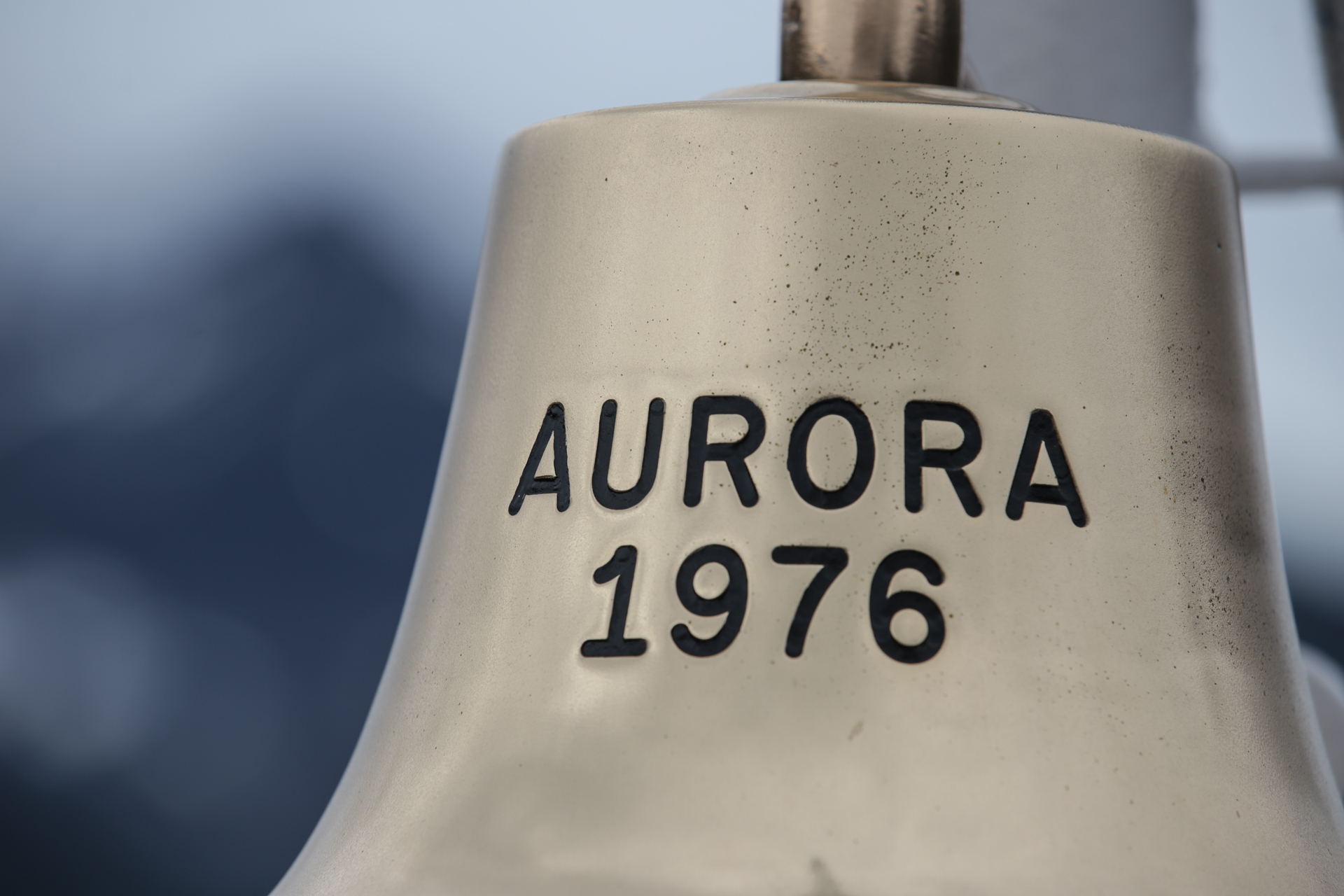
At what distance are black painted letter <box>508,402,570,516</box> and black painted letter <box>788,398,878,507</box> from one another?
7 cm

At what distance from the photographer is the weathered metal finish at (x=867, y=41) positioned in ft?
1.38

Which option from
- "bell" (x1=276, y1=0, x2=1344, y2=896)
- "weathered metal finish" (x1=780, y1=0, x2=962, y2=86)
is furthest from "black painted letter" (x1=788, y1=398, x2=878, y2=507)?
"weathered metal finish" (x1=780, y1=0, x2=962, y2=86)

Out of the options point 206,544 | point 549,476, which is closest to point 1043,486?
point 549,476

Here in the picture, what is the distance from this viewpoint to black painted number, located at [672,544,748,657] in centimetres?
34

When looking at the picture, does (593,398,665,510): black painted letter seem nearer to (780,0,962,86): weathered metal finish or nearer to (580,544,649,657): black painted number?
(580,544,649,657): black painted number

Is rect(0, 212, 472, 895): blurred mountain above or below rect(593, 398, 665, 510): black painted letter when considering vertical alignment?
above

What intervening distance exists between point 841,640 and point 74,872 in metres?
1.88

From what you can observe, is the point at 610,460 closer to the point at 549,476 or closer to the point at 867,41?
the point at 549,476

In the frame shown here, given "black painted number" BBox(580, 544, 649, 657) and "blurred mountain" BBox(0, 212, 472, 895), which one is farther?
"blurred mountain" BBox(0, 212, 472, 895)

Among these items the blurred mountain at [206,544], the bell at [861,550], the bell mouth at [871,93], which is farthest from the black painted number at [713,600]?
the blurred mountain at [206,544]

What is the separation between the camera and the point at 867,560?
34 centimetres

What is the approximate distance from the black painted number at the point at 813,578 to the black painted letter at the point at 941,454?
0.08ft

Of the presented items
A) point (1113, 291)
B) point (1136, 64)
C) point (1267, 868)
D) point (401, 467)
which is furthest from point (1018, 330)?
point (401, 467)

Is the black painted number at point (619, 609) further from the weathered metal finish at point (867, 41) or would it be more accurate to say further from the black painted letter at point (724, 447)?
the weathered metal finish at point (867, 41)
